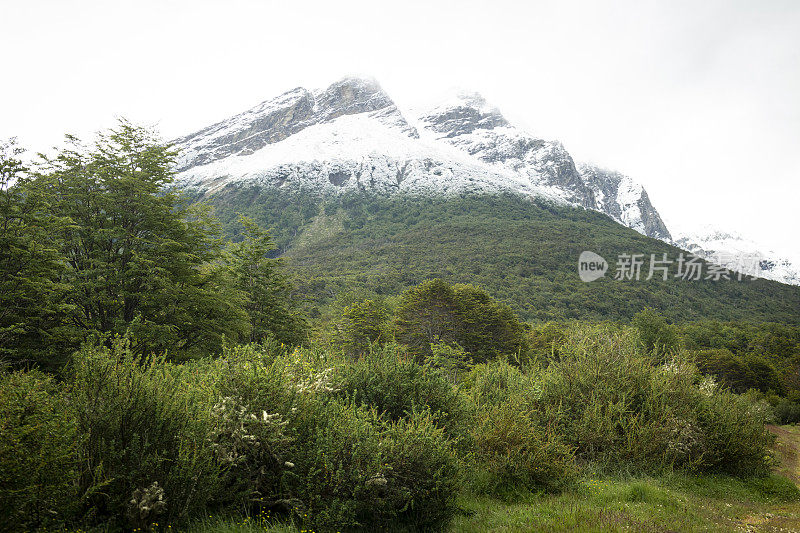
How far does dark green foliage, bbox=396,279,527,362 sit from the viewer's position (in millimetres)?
37906

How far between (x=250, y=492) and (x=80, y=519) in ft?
5.71

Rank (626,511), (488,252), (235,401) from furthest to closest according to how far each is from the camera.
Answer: (488,252) < (626,511) < (235,401)

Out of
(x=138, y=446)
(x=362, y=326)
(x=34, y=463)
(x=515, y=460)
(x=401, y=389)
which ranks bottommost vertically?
(x=362, y=326)

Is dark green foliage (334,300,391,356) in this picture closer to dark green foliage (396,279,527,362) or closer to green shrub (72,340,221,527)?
dark green foliage (396,279,527,362)

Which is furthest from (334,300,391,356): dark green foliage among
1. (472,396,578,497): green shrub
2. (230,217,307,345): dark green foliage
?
(472,396,578,497): green shrub

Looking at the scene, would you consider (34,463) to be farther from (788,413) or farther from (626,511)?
(788,413)

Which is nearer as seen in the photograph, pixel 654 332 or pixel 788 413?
pixel 788 413

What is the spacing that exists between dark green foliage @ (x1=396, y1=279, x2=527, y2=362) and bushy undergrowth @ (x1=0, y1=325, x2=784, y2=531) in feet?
89.7

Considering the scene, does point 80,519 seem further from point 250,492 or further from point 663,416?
point 663,416

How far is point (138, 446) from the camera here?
4504 millimetres

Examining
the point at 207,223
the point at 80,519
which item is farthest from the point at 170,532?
the point at 207,223

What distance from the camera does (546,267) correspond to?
11381 cm

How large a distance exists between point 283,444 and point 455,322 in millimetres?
34555

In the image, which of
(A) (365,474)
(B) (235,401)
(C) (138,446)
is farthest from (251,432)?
(A) (365,474)
